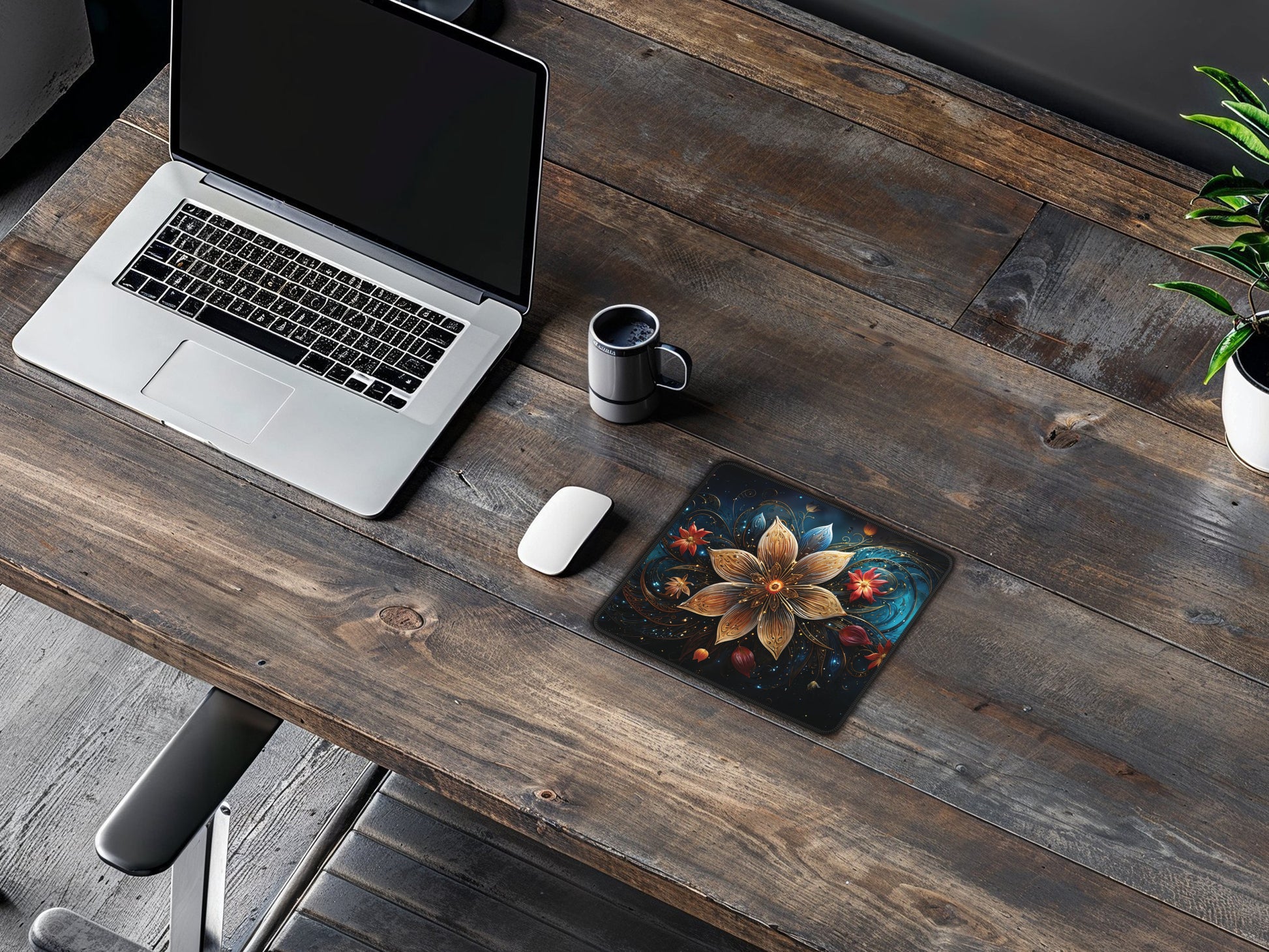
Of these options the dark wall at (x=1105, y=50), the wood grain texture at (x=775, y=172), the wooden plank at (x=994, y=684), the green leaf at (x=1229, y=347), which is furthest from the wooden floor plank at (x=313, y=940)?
the dark wall at (x=1105, y=50)

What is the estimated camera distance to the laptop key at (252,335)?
128 cm

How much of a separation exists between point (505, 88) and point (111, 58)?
1607 millimetres

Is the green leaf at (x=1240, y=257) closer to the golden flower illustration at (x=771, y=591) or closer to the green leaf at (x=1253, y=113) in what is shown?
the green leaf at (x=1253, y=113)

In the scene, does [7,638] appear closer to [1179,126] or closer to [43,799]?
[43,799]

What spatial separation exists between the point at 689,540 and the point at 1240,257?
1.74ft

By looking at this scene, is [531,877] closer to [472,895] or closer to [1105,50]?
[472,895]

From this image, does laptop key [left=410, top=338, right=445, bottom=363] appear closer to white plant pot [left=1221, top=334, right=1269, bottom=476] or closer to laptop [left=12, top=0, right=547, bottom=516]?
laptop [left=12, top=0, right=547, bottom=516]

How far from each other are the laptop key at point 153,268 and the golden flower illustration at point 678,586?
1.91 ft

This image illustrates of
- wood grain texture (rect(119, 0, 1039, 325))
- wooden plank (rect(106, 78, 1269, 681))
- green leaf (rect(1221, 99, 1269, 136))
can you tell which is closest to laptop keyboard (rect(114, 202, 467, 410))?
wooden plank (rect(106, 78, 1269, 681))

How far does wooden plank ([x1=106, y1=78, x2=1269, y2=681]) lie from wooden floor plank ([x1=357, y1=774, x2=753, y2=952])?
42cm

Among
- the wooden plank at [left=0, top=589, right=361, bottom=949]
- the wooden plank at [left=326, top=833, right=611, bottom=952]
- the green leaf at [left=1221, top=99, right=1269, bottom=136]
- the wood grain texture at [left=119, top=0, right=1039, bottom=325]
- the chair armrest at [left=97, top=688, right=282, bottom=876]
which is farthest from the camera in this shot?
the wooden plank at [left=0, top=589, right=361, bottom=949]

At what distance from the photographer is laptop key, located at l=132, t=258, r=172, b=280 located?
52.0 inches

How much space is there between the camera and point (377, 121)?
1232 mm

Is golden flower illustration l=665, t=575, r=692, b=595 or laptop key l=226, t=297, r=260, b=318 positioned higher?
laptop key l=226, t=297, r=260, b=318
